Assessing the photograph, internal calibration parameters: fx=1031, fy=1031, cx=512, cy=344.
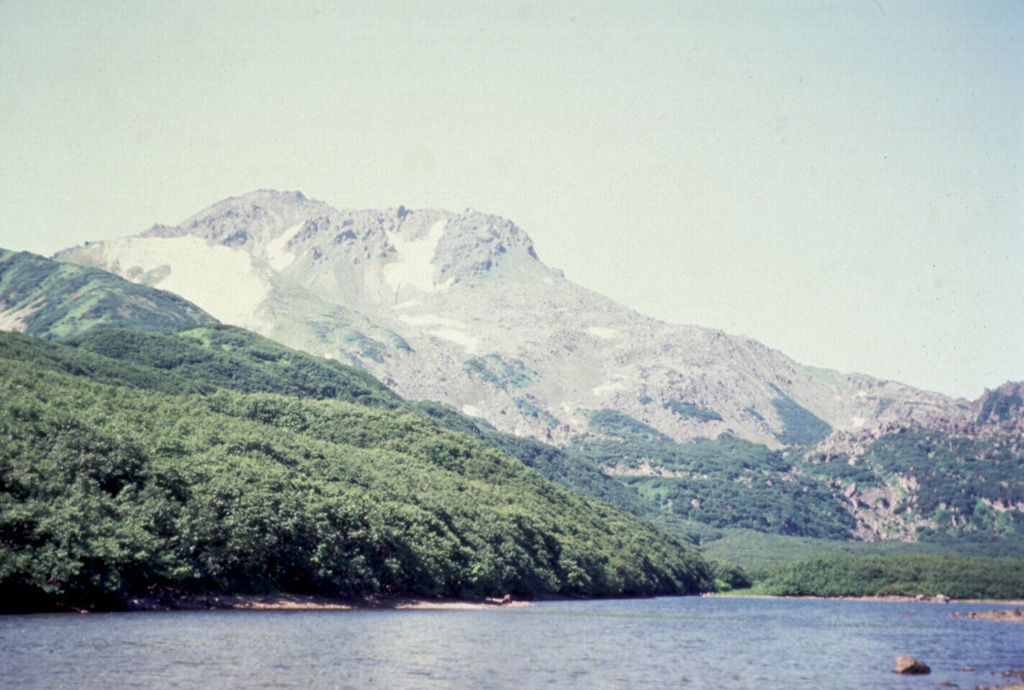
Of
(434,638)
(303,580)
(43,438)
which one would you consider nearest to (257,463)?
(303,580)

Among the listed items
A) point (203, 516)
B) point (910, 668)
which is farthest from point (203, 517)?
point (910, 668)

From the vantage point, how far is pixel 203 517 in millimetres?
119062

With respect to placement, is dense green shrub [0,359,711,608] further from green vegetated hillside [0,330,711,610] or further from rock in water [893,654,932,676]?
rock in water [893,654,932,676]

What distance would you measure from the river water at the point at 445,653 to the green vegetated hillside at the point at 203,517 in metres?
6.89

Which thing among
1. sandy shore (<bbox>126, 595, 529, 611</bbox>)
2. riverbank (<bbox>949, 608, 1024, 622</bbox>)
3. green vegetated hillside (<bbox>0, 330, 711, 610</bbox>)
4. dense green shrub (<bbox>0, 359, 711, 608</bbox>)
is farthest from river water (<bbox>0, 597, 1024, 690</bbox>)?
riverbank (<bbox>949, 608, 1024, 622</bbox>)

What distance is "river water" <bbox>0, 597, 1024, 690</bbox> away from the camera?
63.8 metres

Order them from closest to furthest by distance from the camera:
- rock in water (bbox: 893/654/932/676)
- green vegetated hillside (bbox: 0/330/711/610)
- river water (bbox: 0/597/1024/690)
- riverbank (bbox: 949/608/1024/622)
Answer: river water (bbox: 0/597/1024/690) → rock in water (bbox: 893/654/932/676) → green vegetated hillside (bbox: 0/330/711/610) → riverbank (bbox: 949/608/1024/622)

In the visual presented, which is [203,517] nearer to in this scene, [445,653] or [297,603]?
[297,603]

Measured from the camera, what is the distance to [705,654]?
9419 cm

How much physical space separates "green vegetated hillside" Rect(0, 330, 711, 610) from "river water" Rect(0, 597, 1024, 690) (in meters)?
6.89

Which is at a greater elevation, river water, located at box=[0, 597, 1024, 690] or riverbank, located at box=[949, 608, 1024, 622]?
river water, located at box=[0, 597, 1024, 690]

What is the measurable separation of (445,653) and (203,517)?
4772 cm

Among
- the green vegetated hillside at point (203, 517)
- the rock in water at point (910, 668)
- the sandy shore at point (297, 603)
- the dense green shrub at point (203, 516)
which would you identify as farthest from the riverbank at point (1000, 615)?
the rock in water at point (910, 668)

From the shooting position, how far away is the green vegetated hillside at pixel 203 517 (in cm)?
10050
